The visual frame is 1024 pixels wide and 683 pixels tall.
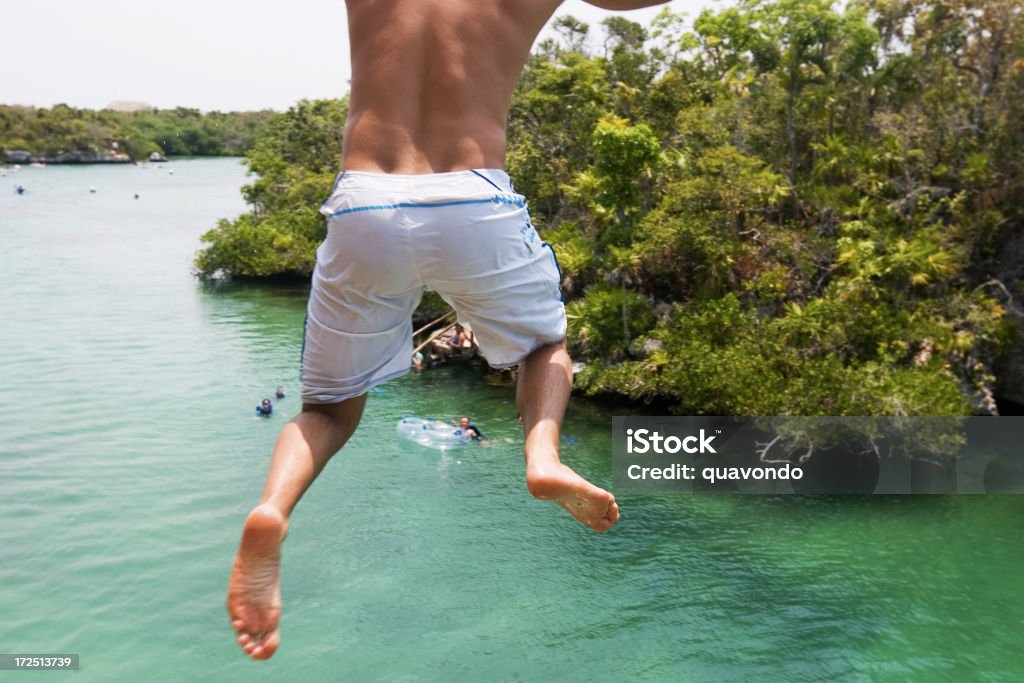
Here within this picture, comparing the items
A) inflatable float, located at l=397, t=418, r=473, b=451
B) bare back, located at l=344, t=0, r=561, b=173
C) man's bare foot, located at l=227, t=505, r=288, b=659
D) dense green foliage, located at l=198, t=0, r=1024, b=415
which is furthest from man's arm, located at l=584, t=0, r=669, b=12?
inflatable float, located at l=397, t=418, r=473, b=451

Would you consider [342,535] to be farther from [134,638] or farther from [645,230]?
[645,230]

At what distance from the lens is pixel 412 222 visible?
6.21 ft

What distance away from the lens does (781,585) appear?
545 inches

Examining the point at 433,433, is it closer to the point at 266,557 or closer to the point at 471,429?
the point at 471,429

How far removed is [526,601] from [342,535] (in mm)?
3515

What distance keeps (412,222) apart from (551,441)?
21.4 inches

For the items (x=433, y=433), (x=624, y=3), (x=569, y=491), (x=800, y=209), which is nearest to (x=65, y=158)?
(x=433, y=433)

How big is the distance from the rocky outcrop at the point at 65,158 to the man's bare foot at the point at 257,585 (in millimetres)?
83192

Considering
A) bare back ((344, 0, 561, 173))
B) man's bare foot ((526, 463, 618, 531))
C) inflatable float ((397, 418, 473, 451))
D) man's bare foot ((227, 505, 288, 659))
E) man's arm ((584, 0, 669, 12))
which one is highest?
man's arm ((584, 0, 669, 12))

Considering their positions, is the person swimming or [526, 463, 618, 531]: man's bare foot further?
the person swimming

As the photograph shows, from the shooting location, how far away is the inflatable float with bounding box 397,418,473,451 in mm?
18062

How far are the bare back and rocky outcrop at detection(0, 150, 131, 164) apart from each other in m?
83.1

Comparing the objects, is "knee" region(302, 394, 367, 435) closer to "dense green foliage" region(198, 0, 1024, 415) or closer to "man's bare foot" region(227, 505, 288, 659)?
"man's bare foot" region(227, 505, 288, 659)

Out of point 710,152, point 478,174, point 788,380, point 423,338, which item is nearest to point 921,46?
point 710,152
